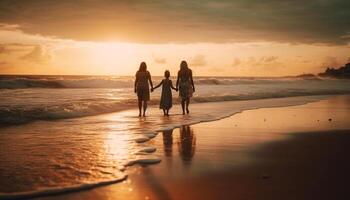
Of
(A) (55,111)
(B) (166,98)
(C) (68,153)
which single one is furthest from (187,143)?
(A) (55,111)

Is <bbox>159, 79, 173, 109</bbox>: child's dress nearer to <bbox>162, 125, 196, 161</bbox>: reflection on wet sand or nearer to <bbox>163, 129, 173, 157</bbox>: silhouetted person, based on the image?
<bbox>162, 125, 196, 161</bbox>: reflection on wet sand

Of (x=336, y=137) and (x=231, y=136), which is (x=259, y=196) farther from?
(x=336, y=137)

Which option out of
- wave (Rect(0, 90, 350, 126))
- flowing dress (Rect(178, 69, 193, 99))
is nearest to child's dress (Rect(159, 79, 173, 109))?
flowing dress (Rect(178, 69, 193, 99))

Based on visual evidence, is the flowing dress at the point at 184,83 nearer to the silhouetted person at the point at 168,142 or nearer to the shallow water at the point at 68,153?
the shallow water at the point at 68,153

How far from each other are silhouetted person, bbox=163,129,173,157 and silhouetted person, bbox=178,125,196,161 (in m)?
0.22

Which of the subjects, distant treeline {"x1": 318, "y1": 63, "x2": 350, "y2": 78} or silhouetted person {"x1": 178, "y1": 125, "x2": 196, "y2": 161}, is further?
distant treeline {"x1": 318, "y1": 63, "x2": 350, "y2": 78}

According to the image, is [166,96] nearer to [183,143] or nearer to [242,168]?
[183,143]

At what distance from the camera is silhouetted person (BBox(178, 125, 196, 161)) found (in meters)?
7.93

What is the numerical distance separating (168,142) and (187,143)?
0.51m

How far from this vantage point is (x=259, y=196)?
5074 mm

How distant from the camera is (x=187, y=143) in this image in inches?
374

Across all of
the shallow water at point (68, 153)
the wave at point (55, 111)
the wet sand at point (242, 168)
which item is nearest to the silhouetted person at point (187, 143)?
the wet sand at point (242, 168)

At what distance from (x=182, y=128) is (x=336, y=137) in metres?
4.57

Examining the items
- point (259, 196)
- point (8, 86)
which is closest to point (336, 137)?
point (259, 196)
